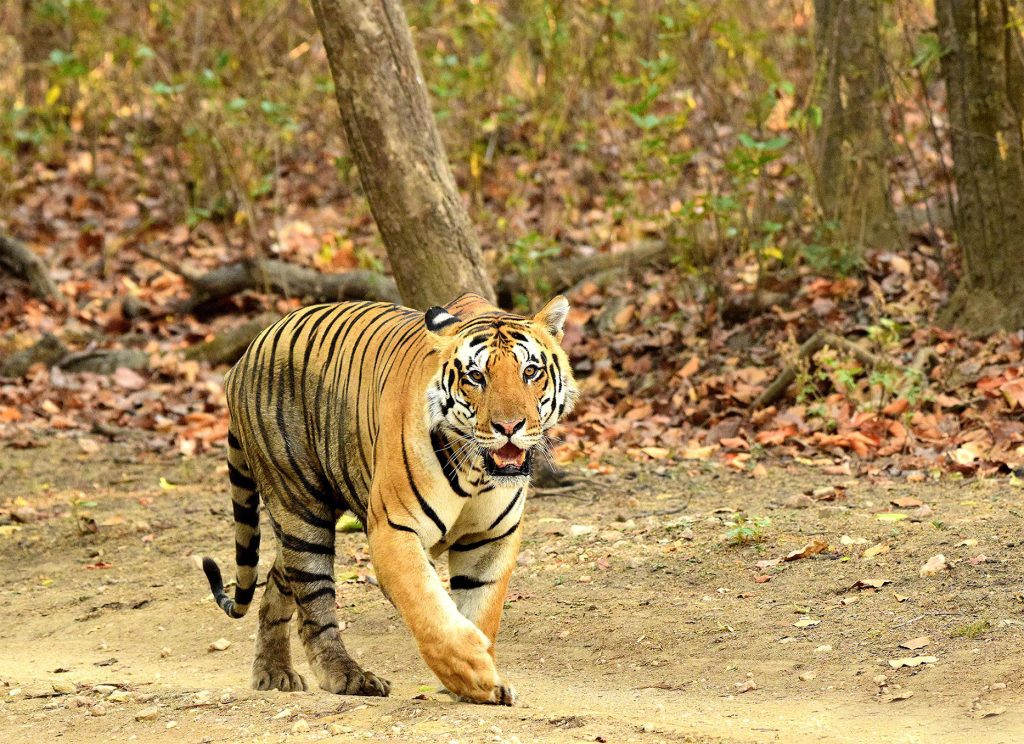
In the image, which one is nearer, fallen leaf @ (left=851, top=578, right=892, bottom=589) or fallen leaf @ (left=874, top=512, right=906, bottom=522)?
fallen leaf @ (left=851, top=578, right=892, bottom=589)

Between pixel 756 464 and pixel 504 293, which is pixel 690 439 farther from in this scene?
pixel 504 293

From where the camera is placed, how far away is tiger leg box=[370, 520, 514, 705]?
152 inches

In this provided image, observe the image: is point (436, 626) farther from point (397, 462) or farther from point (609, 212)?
point (609, 212)

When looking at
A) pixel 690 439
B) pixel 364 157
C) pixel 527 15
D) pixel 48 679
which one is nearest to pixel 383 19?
pixel 364 157

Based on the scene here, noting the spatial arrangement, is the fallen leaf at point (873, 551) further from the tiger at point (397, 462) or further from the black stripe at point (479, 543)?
the black stripe at point (479, 543)

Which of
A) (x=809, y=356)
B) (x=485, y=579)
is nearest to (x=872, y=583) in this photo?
(x=485, y=579)

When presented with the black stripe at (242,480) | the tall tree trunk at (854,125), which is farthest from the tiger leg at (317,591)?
the tall tree trunk at (854,125)

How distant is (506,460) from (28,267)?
8547 mm

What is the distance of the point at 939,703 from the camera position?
389 centimetres

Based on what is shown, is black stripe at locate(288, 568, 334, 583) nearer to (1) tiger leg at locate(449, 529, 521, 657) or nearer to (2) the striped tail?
(2) the striped tail

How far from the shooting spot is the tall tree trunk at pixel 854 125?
874 cm

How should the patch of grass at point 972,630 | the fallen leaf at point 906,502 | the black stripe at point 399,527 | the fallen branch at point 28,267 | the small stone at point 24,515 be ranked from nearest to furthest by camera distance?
the black stripe at point 399,527
the patch of grass at point 972,630
the fallen leaf at point 906,502
the small stone at point 24,515
the fallen branch at point 28,267

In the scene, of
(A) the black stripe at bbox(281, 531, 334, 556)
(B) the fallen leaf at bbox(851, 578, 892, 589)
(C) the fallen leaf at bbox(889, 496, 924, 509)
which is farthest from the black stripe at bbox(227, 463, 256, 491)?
(C) the fallen leaf at bbox(889, 496, 924, 509)

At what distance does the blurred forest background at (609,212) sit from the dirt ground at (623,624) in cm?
90
